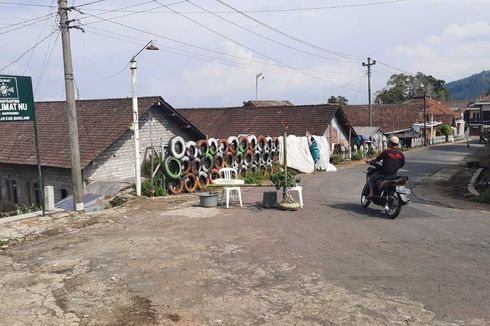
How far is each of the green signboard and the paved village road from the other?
3152 millimetres

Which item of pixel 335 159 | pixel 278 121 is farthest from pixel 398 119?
pixel 278 121

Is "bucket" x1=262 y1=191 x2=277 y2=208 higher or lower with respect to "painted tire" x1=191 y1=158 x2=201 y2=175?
lower

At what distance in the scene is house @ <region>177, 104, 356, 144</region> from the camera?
35469mm

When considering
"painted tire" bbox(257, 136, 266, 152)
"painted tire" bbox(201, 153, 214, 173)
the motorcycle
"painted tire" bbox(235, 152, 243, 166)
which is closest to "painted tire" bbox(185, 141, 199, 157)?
"painted tire" bbox(201, 153, 214, 173)

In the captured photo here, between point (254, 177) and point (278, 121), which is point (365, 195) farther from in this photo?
point (278, 121)

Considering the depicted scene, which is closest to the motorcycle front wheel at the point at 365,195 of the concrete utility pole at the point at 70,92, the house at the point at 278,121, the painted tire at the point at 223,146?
the concrete utility pole at the point at 70,92

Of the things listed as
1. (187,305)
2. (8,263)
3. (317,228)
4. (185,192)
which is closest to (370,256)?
(317,228)

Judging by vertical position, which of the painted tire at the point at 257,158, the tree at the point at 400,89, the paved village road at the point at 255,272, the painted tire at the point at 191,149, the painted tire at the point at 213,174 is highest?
the tree at the point at 400,89

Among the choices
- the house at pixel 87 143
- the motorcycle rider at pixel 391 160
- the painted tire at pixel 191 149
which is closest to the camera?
the motorcycle rider at pixel 391 160

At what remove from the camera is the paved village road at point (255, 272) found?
5383mm

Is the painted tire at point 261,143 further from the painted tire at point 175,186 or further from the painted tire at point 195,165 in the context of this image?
the painted tire at point 175,186

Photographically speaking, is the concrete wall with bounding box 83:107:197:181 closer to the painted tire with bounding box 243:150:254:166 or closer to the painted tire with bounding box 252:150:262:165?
the painted tire with bounding box 243:150:254:166

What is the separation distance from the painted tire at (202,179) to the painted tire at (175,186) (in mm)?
883

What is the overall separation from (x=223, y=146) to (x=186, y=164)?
293 centimetres
